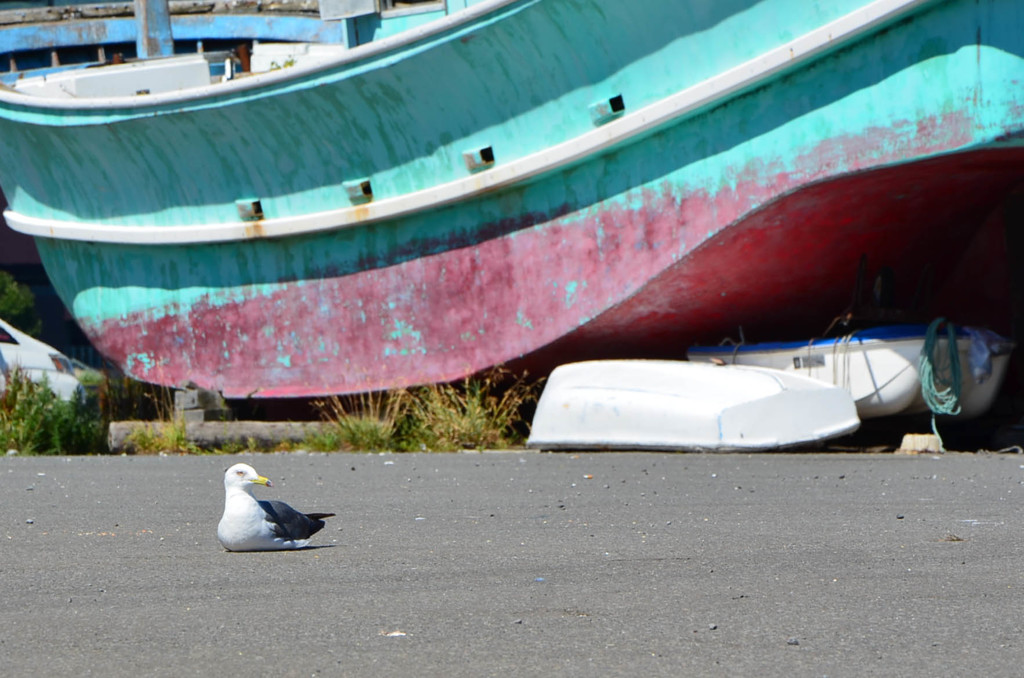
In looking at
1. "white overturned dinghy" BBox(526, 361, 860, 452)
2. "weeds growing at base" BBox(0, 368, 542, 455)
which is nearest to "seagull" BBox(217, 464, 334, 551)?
"white overturned dinghy" BBox(526, 361, 860, 452)

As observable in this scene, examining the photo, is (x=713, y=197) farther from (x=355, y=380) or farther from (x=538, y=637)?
(x=538, y=637)

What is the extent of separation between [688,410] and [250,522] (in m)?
3.85

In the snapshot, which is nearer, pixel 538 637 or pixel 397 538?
pixel 538 637

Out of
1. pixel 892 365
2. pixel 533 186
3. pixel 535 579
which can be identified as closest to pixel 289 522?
pixel 535 579

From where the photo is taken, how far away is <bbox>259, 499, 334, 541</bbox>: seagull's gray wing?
4.07m

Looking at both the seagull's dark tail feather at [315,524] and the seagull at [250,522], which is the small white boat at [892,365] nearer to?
the seagull's dark tail feather at [315,524]

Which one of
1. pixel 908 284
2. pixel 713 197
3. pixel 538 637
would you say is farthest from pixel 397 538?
pixel 908 284

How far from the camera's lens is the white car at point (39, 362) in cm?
940

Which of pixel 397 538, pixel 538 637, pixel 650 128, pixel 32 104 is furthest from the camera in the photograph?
pixel 32 104

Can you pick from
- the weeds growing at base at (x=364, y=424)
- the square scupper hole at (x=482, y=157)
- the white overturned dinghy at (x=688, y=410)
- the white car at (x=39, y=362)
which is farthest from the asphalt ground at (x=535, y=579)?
the white car at (x=39, y=362)

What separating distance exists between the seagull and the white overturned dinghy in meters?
3.61

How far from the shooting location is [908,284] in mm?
8906

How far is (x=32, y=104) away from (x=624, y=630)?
8220 millimetres

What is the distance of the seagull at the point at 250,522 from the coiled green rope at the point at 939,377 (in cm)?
475
